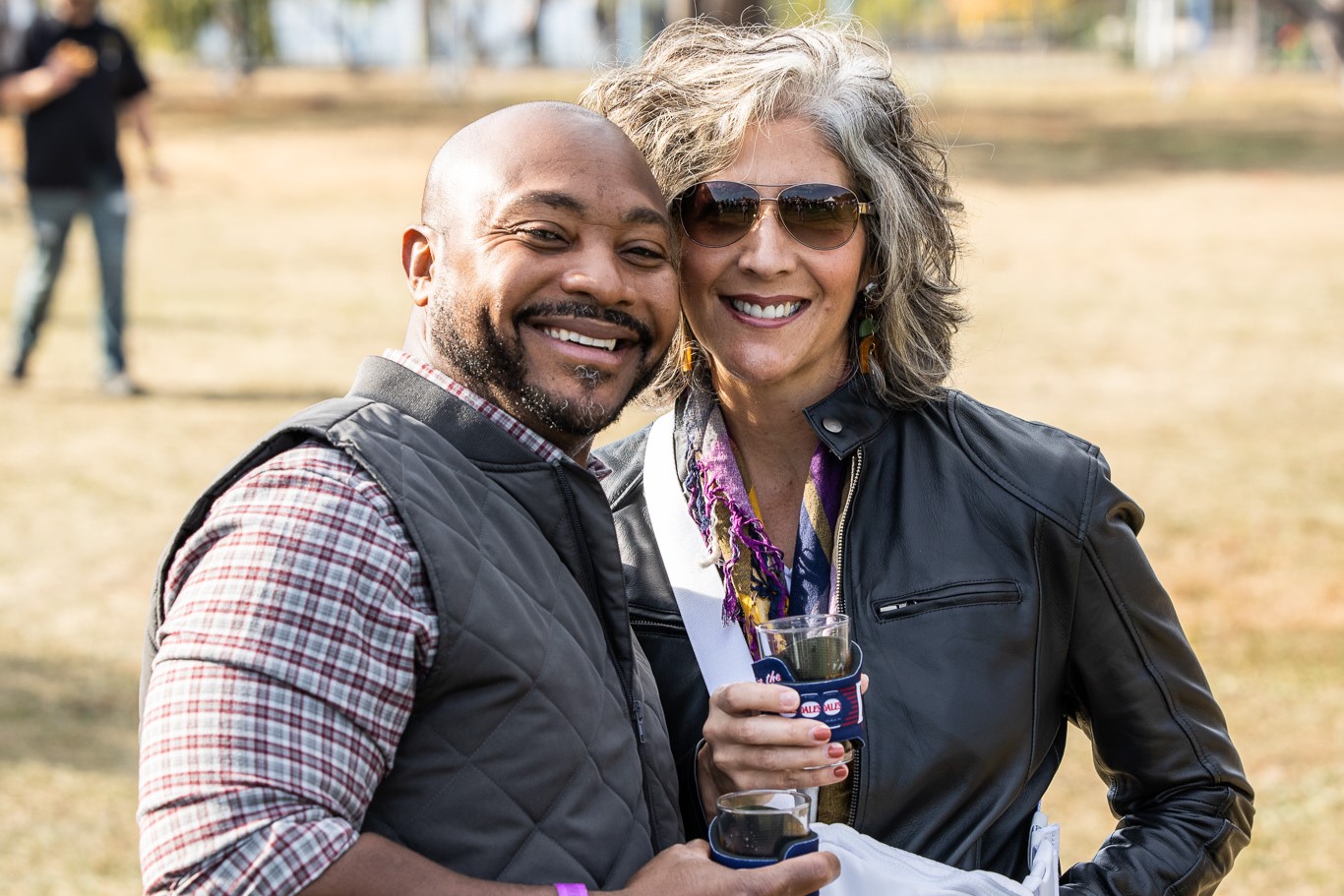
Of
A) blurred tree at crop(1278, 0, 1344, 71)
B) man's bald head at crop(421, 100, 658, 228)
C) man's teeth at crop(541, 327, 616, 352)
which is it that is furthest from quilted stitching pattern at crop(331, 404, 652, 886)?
blurred tree at crop(1278, 0, 1344, 71)

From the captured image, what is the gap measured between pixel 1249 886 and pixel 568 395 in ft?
13.2

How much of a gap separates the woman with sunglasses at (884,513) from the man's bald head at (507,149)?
479 mm

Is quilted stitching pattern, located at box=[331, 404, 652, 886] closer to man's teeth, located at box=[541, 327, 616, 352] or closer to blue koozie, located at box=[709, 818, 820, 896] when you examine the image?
blue koozie, located at box=[709, 818, 820, 896]

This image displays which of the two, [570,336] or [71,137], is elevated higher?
[570,336]

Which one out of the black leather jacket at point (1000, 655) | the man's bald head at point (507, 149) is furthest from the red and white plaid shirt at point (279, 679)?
the black leather jacket at point (1000, 655)

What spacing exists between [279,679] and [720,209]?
1.29m

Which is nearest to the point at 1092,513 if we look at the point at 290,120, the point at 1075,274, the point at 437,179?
the point at 437,179

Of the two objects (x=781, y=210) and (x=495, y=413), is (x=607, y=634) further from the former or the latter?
(x=781, y=210)

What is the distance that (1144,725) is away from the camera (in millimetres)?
2668

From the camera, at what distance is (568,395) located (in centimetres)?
224

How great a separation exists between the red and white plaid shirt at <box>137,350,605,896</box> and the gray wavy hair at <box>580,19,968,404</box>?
1.15m

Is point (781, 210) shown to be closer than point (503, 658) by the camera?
No

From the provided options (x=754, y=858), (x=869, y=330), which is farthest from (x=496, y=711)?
(x=869, y=330)

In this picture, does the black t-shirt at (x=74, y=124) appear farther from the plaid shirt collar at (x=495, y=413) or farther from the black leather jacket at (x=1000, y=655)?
the plaid shirt collar at (x=495, y=413)
